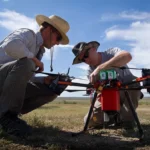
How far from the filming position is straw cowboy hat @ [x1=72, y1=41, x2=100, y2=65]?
682 cm

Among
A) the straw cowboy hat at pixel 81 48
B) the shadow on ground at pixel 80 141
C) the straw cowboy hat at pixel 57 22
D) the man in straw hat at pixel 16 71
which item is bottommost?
the shadow on ground at pixel 80 141

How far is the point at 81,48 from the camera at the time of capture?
6.82 meters

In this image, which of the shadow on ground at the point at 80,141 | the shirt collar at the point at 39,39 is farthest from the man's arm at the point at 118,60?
the shadow on ground at the point at 80,141

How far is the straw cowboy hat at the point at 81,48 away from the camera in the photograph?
22.4ft

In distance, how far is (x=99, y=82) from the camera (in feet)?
18.1

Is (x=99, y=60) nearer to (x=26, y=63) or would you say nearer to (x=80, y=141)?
(x=26, y=63)

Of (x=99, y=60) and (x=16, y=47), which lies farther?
(x=99, y=60)

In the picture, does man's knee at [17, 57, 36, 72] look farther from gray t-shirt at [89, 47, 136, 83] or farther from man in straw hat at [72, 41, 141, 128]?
gray t-shirt at [89, 47, 136, 83]

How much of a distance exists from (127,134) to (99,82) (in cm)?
135

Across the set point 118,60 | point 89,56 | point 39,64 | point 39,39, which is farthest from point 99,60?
point 39,64

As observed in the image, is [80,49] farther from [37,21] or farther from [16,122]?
[16,122]

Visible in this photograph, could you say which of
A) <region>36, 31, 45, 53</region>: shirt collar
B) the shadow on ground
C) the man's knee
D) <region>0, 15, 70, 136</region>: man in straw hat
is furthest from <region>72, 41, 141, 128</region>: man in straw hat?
the man's knee

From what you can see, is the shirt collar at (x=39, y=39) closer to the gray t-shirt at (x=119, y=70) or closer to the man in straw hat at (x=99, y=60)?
the man in straw hat at (x=99, y=60)

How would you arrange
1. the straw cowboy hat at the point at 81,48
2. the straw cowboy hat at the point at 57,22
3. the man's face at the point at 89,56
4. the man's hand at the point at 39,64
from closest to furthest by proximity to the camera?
the man's hand at the point at 39,64 → the straw cowboy hat at the point at 57,22 → the straw cowboy hat at the point at 81,48 → the man's face at the point at 89,56
